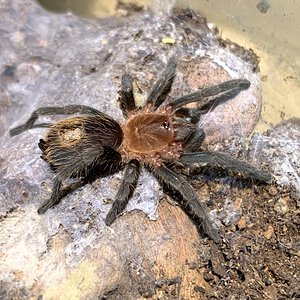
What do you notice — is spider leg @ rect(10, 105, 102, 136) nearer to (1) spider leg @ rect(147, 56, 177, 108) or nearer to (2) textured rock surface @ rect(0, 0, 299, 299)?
(2) textured rock surface @ rect(0, 0, 299, 299)

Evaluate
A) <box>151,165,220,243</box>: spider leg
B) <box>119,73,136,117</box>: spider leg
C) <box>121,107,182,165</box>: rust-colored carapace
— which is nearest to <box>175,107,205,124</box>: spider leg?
<box>121,107,182,165</box>: rust-colored carapace

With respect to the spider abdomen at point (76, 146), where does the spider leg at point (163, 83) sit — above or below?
above

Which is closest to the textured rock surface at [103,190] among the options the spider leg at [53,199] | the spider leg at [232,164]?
the spider leg at [53,199]

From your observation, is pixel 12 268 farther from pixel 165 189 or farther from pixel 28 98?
pixel 28 98

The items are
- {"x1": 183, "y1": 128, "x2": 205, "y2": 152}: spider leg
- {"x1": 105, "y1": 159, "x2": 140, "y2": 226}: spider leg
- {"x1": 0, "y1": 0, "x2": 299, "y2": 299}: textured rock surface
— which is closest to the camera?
{"x1": 0, "y1": 0, "x2": 299, "y2": 299}: textured rock surface

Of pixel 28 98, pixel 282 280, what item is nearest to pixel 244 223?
pixel 282 280

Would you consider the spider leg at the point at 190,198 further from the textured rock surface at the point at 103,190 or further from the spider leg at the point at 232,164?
the spider leg at the point at 232,164

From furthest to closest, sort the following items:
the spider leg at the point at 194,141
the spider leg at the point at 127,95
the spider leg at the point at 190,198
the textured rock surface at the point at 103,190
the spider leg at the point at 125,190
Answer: the spider leg at the point at 127,95 < the spider leg at the point at 194,141 < the spider leg at the point at 190,198 < the spider leg at the point at 125,190 < the textured rock surface at the point at 103,190
